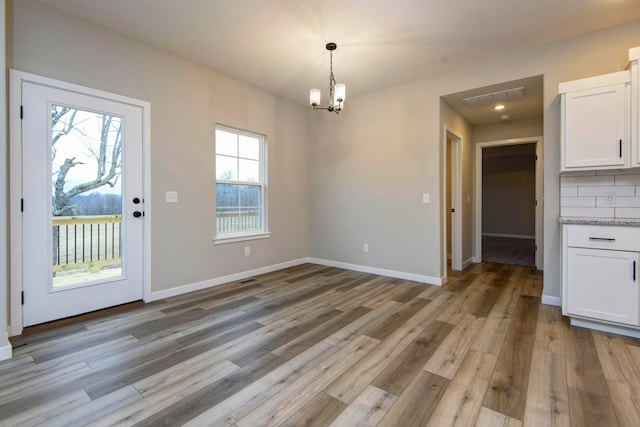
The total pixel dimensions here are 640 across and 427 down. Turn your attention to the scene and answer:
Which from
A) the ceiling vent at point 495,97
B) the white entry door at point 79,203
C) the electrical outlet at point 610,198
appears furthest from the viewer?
the ceiling vent at point 495,97

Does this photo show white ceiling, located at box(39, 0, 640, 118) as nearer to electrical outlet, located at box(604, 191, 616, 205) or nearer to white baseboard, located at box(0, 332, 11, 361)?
electrical outlet, located at box(604, 191, 616, 205)

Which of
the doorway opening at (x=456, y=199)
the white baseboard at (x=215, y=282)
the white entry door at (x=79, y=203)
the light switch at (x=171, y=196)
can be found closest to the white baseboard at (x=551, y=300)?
the doorway opening at (x=456, y=199)

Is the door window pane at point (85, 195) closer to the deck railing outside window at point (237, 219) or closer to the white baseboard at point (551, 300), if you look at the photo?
the deck railing outside window at point (237, 219)

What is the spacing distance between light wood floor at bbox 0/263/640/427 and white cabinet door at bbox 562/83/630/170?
1.46 m

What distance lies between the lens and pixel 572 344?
2277 millimetres

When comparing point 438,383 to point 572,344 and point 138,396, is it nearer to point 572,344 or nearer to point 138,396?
point 572,344

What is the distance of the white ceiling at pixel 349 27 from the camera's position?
8.26ft

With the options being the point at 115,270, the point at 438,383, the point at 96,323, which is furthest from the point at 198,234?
the point at 438,383

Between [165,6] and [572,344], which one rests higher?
[165,6]

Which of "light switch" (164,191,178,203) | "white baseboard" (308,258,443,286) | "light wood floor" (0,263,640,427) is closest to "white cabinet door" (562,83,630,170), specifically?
"light wood floor" (0,263,640,427)

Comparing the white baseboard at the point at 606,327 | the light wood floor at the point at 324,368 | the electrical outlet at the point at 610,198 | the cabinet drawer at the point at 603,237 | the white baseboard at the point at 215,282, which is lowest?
the light wood floor at the point at 324,368

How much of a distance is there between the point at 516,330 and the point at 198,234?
3406 millimetres

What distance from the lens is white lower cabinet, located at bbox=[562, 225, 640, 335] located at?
236cm

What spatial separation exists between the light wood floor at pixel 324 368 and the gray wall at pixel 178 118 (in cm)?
74
